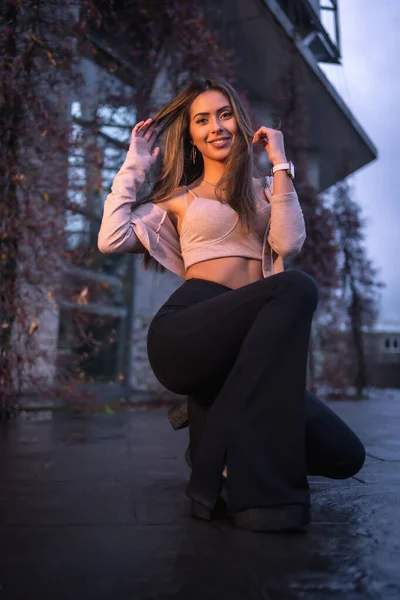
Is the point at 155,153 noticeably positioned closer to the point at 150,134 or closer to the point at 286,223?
the point at 150,134

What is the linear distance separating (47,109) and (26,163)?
400 mm

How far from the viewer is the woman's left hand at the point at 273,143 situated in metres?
1.80

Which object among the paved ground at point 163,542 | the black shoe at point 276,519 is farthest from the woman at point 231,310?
the paved ground at point 163,542

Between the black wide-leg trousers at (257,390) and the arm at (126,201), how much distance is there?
1.20ft

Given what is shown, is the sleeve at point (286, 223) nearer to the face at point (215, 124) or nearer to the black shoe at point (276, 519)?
the face at point (215, 124)

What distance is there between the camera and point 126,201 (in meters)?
1.88

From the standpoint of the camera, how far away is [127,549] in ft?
4.13

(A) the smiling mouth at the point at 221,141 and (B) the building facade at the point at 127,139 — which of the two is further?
(B) the building facade at the point at 127,139

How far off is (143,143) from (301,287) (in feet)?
2.70

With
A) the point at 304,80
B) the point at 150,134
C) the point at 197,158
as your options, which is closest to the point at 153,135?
the point at 150,134

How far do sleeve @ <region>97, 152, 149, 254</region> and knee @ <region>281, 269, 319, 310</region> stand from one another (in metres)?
0.58

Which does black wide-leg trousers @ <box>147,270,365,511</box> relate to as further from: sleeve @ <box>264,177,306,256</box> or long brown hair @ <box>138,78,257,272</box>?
long brown hair @ <box>138,78,257,272</box>

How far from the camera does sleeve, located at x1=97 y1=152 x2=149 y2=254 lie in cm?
185

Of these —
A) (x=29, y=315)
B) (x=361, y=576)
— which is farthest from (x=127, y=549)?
(x=29, y=315)
